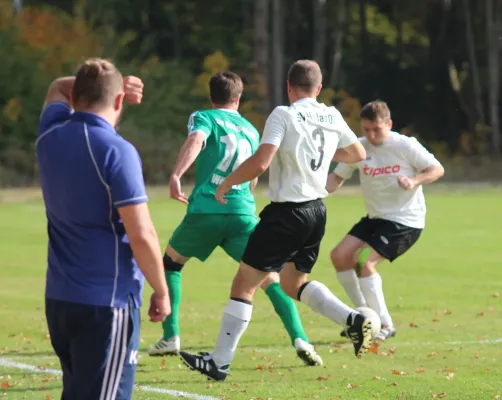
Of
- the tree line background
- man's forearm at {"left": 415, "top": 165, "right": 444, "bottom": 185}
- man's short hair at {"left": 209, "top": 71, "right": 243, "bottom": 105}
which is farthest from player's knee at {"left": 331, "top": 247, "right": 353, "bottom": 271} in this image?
the tree line background

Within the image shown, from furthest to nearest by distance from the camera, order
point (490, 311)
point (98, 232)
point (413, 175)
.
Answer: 1. point (490, 311)
2. point (413, 175)
3. point (98, 232)

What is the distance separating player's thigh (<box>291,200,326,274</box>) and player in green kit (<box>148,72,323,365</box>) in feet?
1.60

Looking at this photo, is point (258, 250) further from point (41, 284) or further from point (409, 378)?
point (41, 284)

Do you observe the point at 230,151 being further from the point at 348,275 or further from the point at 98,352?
the point at 98,352

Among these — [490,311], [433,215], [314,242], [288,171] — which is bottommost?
[433,215]

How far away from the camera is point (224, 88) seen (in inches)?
341

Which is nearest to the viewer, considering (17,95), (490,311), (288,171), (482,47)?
(288,171)

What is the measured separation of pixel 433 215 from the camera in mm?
25312

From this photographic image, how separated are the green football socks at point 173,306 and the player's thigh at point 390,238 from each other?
6.36 feet

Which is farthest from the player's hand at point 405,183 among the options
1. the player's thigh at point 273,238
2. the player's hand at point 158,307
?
the player's hand at point 158,307

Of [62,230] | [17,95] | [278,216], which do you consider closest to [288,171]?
[278,216]

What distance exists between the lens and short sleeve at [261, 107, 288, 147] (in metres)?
7.61

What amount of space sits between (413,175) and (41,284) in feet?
18.1

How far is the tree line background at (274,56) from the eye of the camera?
1700 inches
